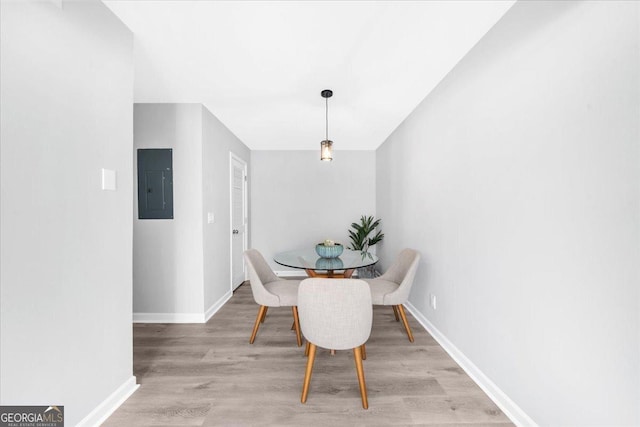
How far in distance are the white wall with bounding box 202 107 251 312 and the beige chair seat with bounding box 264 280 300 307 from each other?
0.90m

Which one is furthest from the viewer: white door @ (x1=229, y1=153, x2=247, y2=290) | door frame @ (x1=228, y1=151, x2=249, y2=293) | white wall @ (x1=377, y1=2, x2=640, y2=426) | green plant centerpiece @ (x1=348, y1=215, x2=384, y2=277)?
green plant centerpiece @ (x1=348, y1=215, x2=384, y2=277)

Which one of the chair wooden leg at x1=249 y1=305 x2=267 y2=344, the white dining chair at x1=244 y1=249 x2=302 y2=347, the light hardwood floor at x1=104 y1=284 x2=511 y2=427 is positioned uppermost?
the white dining chair at x1=244 y1=249 x2=302 y2=347

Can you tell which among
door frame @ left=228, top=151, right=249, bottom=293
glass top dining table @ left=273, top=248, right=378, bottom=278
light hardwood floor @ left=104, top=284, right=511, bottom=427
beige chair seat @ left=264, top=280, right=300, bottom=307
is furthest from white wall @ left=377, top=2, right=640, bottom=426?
door frame @ left=228, top=151, right=249, bottom=293

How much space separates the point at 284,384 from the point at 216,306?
5.55 ft

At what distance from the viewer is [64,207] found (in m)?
1.27

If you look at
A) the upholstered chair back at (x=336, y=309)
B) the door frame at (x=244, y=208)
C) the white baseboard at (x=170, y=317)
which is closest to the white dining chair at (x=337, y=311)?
the upholstered chair back at (x=336, y=309)

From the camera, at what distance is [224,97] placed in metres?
2.71

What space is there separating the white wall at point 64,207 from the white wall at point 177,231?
43.8 inches

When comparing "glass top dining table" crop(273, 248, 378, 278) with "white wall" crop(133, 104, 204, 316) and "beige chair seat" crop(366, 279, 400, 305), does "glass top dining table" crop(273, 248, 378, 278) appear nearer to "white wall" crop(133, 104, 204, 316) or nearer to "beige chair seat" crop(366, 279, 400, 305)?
"beige chair seat" crop(366, 279, 400, 305)

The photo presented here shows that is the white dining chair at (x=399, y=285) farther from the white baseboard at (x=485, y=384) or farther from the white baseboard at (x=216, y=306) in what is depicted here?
the white baseboard at (x=216, y=306)

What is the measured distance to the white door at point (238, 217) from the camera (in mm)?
3875

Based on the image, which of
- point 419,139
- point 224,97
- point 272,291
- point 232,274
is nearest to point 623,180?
point 419,139

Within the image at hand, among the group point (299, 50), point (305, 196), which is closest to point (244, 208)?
point (305, 196)

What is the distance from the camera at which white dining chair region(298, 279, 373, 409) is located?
5.01 ft
